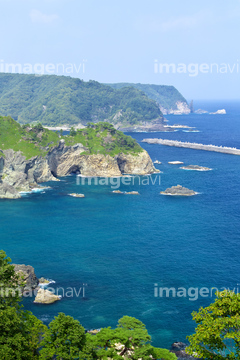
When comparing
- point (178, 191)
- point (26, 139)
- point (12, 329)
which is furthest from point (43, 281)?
point (26, 139)

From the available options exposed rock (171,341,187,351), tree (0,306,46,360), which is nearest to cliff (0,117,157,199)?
exposed rock (171,341,187,351)

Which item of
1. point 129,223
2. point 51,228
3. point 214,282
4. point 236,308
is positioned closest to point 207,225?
point 129,223

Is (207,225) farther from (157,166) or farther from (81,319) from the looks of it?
(157,166)

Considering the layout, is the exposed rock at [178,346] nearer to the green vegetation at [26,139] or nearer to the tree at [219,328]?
the tree at [219,328]

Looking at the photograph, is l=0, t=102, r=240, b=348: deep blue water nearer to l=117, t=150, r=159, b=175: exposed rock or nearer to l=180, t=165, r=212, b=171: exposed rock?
l=117, t=150, r=159, b=175: exposed rock

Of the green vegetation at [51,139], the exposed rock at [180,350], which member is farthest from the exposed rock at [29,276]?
the green vegetation at [51,139]

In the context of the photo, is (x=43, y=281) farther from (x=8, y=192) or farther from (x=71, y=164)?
(x=71, y=164)
